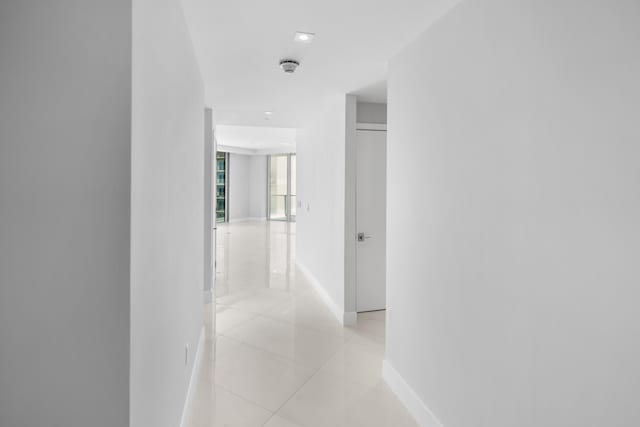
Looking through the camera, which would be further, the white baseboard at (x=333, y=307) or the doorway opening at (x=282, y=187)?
the doorway opening at (x=282, y=187)

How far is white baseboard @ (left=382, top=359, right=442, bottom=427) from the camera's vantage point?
89.7 inches

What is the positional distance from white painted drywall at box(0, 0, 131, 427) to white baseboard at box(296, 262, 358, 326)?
313cm

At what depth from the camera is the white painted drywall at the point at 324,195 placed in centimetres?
421

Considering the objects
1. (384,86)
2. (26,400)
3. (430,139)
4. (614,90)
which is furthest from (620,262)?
(384,86)

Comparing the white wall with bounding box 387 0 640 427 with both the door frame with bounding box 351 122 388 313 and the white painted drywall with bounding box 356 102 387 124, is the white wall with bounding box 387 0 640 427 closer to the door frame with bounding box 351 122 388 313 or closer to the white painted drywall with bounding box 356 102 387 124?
the door frame with bounding box 351 122 388 313

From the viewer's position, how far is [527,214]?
5.05ft

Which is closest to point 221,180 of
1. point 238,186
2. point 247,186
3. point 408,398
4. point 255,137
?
point 238,186

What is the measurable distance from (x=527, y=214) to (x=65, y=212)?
67.5 inches

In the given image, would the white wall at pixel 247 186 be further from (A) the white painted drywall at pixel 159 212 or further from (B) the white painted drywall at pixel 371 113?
(A) the white painted drywall at pixel 159 212

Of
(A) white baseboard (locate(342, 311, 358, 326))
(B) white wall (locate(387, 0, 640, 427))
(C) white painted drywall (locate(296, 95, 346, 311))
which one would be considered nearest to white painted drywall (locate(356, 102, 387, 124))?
(C) white painted drywall (locate(296, 95, 346, 311))

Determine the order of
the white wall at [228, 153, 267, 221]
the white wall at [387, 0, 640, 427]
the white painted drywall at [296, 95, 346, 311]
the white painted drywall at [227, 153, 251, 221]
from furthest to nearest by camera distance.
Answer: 1. the white wall at [228, 153, 267, 221]
2. the white painted drywall at [227, 153, 251, 221]
3. the white painted drywall at [296, 95, 346, 311]
4. the white wall at [387, 0, 640, 427]

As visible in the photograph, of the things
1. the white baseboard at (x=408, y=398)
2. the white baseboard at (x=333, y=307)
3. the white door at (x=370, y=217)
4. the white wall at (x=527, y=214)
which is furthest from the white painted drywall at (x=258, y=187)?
the white wall at (x=527, y=214)

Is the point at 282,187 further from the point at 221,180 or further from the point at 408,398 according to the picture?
the point at 408,398

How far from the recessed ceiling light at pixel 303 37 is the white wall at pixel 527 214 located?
0.75m
